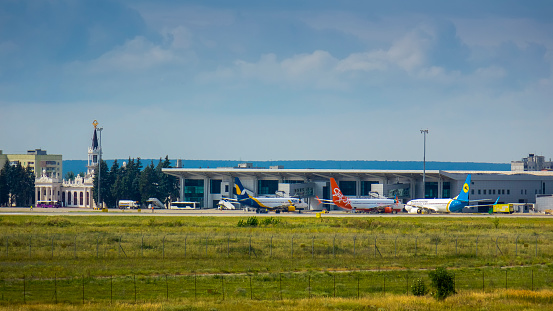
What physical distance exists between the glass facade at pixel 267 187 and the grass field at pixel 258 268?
73.5 meters

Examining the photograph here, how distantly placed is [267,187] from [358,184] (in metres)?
21.9

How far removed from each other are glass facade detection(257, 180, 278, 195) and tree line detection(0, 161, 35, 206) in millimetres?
60461

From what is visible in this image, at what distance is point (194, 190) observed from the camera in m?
156

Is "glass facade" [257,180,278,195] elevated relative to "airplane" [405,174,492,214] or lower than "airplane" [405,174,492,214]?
elevated

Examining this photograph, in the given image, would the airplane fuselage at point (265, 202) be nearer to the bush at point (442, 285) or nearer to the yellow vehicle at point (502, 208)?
the yellow vehicle at point (502, 208)

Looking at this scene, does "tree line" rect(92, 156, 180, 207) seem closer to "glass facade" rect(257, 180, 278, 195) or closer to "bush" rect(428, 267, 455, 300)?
"glass facade" rect(257, 180, 278, 195)

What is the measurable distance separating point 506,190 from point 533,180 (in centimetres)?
768

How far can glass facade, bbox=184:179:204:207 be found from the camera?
510 ft

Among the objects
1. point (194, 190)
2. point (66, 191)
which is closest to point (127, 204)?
point (194, 190)

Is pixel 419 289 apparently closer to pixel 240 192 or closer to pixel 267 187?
pixel 240 192

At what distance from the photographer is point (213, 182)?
15500 cm

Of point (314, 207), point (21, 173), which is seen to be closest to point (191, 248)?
point (314, 207)

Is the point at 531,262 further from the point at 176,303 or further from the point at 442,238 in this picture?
the point at 176,303

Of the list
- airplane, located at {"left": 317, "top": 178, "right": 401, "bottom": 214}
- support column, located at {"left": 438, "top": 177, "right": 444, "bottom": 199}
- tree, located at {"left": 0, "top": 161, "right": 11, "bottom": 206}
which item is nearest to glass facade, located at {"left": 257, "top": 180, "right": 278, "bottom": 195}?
airplane, located at {"left": 317, "top": 178, "right": 401, "bottom": 214}
